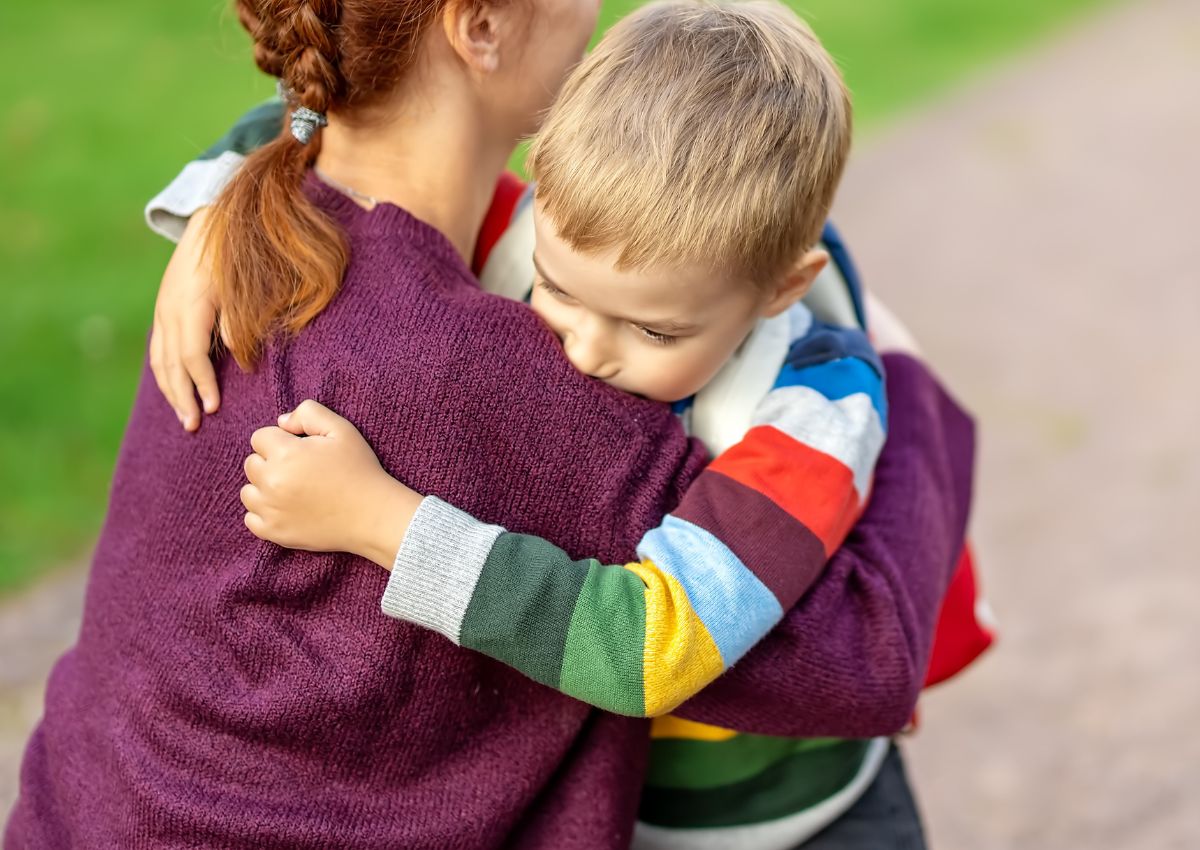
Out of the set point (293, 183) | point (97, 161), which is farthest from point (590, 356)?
point (97, 161)

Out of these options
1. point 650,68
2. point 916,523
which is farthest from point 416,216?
point 916,523

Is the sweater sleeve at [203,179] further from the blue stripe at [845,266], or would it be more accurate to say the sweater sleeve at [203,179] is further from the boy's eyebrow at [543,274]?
the blue stripe at [845,266]

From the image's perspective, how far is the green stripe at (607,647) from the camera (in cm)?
150

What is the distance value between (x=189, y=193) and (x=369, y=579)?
676 mm

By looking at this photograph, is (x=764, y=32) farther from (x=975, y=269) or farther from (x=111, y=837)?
(x=975, y=269)

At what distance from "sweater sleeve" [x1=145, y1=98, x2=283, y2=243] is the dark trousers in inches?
49.7

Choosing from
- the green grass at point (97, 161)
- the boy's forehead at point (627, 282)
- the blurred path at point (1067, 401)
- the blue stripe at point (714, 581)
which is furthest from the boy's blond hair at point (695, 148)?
the blurred path at point (1067, 401)

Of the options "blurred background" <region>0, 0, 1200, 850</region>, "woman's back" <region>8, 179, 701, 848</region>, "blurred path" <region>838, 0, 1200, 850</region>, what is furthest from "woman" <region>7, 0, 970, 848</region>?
"blurred path" <region>838, 0, 1200, 850</region>

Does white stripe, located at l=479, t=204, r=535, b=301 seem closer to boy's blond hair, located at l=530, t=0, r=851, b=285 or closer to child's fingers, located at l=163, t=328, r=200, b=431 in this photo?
boy's blond hair, located at l=530, t=0, r=851, b=285

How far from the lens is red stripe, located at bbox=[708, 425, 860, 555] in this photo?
162 centimetres

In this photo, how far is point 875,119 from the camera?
7895 millimetres

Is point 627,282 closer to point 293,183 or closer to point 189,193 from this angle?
point 293,183

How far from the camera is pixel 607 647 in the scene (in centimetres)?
150

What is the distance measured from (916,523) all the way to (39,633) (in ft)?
9.00
